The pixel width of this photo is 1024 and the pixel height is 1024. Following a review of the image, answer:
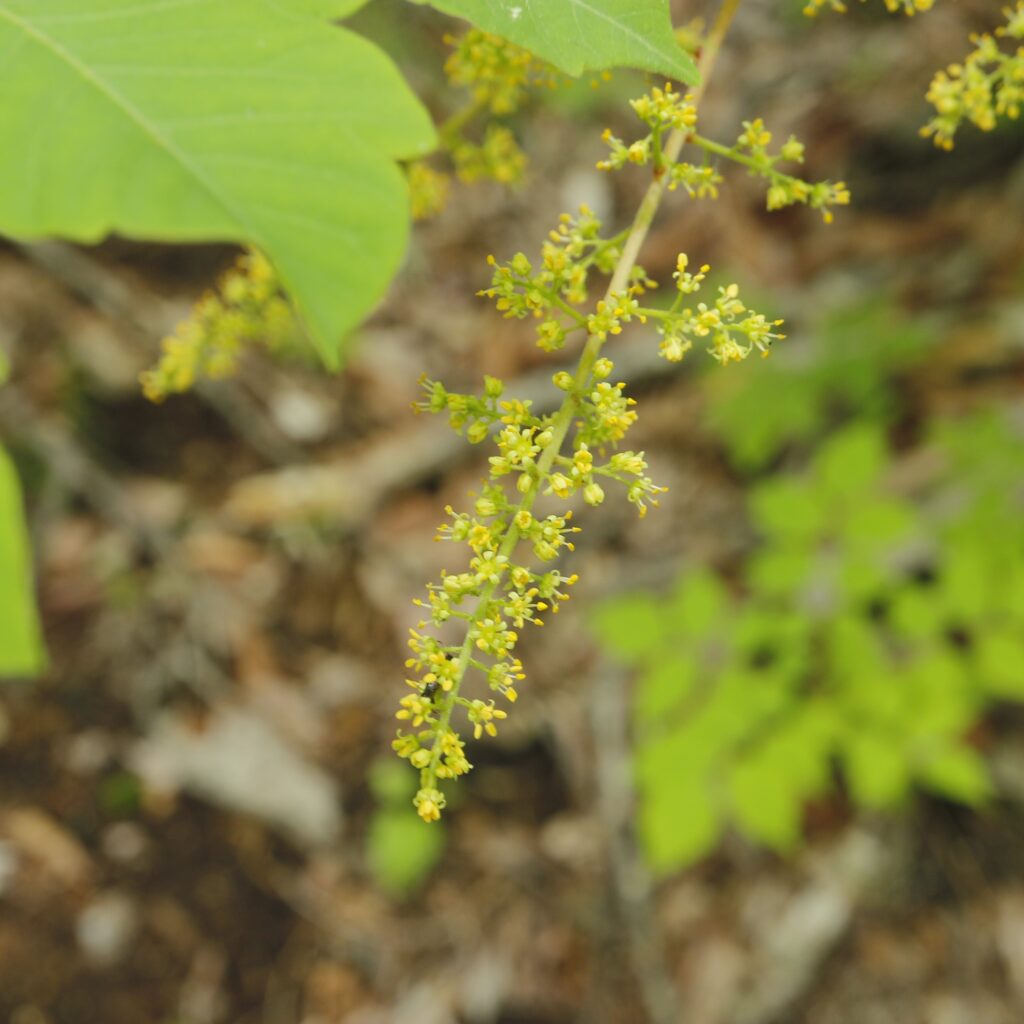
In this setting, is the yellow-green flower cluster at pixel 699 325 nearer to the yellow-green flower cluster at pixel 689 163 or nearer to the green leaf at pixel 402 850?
the yellow-green flower cluster at pixel 689 163

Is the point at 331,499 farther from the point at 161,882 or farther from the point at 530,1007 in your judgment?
the point at 530,1007

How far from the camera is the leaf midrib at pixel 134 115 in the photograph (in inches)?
36.1

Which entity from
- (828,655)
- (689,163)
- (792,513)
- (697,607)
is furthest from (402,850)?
(689,163)

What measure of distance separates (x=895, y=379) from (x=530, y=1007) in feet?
11.9

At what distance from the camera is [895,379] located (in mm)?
5336

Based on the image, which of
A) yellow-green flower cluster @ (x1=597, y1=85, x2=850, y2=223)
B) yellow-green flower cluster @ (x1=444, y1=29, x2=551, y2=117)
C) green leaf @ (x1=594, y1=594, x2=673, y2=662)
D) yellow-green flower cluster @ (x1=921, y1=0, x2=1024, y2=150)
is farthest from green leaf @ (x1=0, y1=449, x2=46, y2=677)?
green leaf @ (x1=594, y1=594, x2=673, y2=662)

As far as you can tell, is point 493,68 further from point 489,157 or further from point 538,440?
point 538,440

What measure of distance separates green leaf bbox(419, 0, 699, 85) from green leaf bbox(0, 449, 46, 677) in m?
0.67

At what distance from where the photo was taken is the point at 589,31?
1.10m

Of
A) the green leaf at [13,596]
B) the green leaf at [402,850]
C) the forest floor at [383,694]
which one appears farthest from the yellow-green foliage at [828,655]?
the green leaf at [13,596]

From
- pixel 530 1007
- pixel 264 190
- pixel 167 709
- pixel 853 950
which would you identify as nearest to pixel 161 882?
pixel 167 709

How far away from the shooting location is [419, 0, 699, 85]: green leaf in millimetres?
1040

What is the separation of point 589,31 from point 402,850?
4.08m

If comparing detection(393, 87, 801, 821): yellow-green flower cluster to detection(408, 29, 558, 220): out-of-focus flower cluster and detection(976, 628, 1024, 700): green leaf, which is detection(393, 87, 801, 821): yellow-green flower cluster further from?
detection(976, 628, 1024, 700): green leaf
